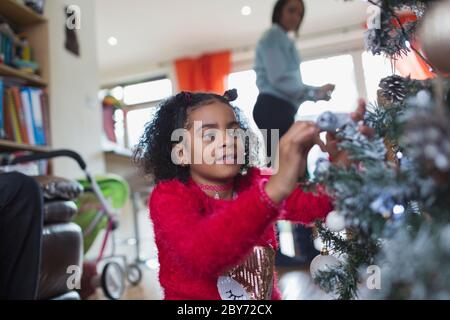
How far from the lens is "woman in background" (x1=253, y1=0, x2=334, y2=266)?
53.9 inches

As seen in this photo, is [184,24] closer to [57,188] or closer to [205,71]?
[205,71]

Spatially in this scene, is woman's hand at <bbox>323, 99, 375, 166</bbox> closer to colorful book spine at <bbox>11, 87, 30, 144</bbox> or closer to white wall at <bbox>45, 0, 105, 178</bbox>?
colorful book spine at <bbox>11, 87, 30, 144</bbox>

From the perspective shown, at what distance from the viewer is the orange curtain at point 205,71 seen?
5.27 meters

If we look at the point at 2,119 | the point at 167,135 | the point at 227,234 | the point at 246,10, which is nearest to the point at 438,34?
the point at 227,234

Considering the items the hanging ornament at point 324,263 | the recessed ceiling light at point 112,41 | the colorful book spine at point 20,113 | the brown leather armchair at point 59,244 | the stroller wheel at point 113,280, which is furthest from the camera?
the recessed ceiling light at point 112,41

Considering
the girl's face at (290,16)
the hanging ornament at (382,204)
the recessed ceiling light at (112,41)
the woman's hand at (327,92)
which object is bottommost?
the hanging ornament at (382,204)

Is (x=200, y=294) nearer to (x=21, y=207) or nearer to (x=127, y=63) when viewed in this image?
(x=21, y=207)

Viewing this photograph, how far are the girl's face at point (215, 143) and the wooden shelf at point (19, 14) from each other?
179 centimetres

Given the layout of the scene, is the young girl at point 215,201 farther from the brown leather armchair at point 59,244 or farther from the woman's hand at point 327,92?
the brown leather armchair at point 59,244

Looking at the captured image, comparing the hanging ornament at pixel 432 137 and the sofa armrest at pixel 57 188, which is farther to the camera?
the sofa armrest at pixel 57 188

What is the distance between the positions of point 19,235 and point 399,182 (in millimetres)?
873

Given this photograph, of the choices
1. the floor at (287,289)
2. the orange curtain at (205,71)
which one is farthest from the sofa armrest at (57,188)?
the orange curtain at (205,71)

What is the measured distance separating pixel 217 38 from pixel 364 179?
15.7ft

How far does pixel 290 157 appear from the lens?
1.54ft
